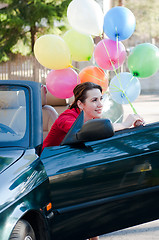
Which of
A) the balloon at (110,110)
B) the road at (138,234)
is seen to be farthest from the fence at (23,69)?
the road at (138,234)

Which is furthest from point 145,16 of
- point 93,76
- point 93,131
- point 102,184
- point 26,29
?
point 102,184

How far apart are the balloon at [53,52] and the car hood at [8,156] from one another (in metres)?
2.14

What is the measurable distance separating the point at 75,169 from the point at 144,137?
59 centimetres

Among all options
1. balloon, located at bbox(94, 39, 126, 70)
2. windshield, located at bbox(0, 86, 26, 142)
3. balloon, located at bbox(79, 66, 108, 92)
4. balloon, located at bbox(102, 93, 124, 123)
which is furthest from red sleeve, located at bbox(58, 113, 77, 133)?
balloon, located at bbox(102, 93, 124, 123)

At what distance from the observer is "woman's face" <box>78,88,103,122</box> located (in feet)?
11.4

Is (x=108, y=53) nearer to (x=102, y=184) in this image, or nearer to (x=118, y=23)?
(x=118, y=23)

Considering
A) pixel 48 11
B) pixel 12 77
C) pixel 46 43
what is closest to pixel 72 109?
pixel 46 43

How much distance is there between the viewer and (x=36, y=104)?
9.65ft

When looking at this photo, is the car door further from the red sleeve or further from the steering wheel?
the red sleeve

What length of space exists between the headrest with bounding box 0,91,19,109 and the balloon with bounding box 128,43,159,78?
7.13ft

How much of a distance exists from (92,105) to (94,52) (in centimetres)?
171

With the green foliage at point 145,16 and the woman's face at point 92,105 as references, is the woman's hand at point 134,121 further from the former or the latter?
the green foliage at point 145,16

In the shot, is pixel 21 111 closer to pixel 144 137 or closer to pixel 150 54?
pixel 144 137

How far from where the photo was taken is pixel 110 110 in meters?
6.94
